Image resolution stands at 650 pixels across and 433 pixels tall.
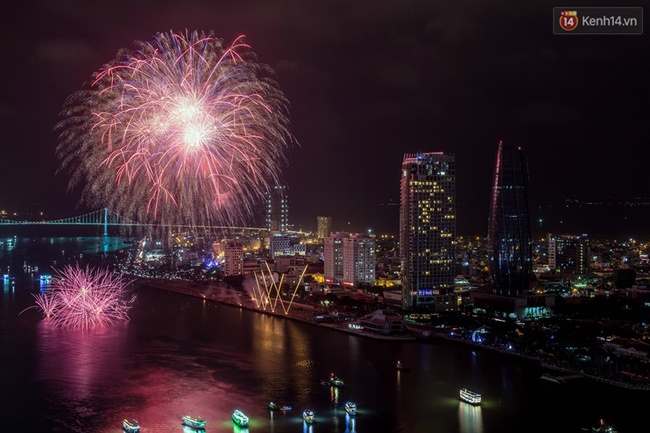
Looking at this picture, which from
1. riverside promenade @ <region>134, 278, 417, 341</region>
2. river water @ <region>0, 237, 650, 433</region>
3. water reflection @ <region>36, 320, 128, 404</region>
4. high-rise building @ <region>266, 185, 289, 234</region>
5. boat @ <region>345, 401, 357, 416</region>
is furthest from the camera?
high-rise building @ <region>266, 185, 289, 234</region>

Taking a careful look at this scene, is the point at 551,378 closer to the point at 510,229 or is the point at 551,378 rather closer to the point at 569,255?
the point at 510,229

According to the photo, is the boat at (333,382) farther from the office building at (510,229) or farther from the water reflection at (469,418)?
the office building at (510,229)

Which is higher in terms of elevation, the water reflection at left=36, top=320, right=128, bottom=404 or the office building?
the office building

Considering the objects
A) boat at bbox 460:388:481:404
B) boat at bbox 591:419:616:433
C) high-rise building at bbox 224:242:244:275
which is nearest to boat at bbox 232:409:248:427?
boat at bbox 460:388:481:404

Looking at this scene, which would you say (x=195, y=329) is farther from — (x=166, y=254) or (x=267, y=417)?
(x=166, y=254)

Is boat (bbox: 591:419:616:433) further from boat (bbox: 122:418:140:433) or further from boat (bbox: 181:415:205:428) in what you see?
boat (bbox: 122:418:140:433)

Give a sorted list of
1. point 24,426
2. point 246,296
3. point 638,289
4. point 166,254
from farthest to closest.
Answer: point 166,254, point 246,296, point 638,289, point 24,426

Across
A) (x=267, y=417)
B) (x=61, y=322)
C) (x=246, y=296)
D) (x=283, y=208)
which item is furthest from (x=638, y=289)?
(x=283, y=208)
